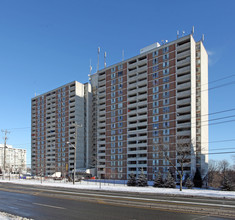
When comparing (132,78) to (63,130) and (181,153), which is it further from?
(181,153)

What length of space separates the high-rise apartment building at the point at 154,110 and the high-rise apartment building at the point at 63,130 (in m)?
17.6

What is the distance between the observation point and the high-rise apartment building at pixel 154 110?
76500mm

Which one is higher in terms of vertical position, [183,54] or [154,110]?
[183,54]

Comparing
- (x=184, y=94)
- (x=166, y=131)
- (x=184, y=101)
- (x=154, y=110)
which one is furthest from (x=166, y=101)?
(x=166, y=131)

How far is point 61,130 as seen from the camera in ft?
380

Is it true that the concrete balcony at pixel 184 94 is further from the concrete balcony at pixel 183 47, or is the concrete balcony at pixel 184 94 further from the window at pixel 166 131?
the concrete balcony at pixel 183 47

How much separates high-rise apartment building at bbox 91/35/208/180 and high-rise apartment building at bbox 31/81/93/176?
57.6 feet

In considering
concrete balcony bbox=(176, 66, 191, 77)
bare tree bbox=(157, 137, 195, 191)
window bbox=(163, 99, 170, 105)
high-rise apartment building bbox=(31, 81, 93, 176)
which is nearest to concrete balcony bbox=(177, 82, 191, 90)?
concrete balcony bbox=(176, 66, 191, 77)

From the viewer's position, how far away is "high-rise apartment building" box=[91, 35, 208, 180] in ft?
251

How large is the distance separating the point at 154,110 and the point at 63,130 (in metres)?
49.7

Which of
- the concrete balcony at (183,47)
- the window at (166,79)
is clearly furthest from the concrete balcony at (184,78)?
the concrete balcony at (183,47)

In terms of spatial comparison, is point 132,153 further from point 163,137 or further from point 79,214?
point 79,214

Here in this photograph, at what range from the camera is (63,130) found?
115 m

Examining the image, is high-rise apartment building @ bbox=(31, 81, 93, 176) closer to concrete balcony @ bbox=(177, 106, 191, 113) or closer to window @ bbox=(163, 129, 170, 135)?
window @ bbox=(163, 129, 170, 135)
